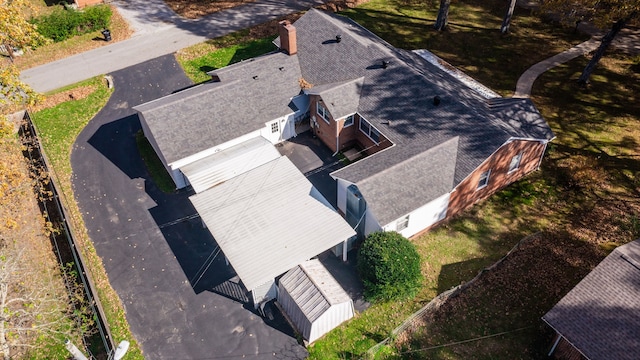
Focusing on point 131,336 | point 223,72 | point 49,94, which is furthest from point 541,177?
point 49,94

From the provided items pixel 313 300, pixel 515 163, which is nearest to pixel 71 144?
pixel 313 300

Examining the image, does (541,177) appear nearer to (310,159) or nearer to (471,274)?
(471,274)

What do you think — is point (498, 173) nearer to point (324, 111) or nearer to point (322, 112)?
point (324, 111)

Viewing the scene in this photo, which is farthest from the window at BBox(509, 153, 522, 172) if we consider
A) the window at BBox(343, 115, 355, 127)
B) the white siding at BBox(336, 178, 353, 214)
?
the white siding at BBox(336, 178, 353, 214)

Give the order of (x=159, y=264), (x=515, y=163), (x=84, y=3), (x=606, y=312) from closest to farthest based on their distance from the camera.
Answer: (x=606, y=312) → (x=159, y=264) → (x=515, y=163) → (x=84, y=3)

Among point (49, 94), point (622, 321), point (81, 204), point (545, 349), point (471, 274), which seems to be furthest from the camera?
point (49, 94)

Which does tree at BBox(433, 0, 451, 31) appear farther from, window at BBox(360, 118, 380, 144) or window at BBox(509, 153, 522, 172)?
window at BBox(509, 153, 522, 172)

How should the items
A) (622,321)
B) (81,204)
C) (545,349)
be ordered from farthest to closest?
(81,204) → (545,349) → (622,321)

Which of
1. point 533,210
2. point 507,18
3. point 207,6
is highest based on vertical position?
point 507,18
